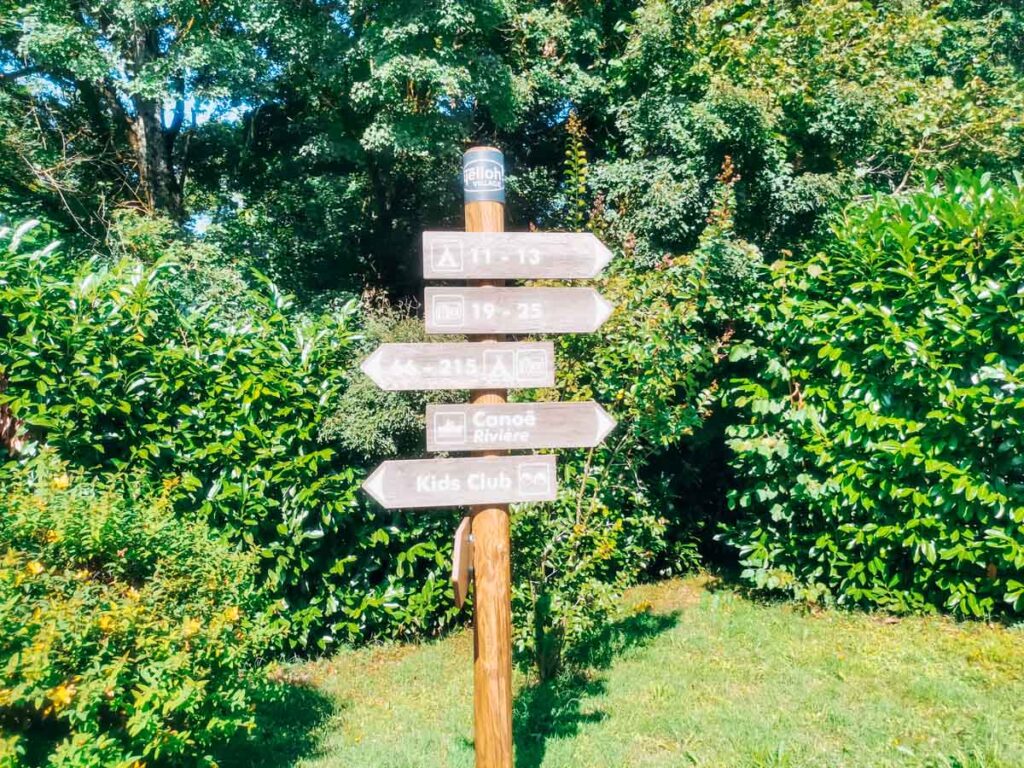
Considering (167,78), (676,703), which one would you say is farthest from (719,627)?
(167,78)

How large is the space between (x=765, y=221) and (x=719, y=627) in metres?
3.77

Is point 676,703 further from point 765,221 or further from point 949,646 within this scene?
point 765,221

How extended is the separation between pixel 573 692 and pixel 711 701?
88 centimetres

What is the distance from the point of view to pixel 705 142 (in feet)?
24.2

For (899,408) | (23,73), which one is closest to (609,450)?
(899,408)

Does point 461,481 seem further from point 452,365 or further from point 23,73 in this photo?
point 23,73

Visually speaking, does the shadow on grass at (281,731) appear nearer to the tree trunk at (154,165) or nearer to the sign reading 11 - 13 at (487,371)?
the sign reading 11 - 13 at (487,371)

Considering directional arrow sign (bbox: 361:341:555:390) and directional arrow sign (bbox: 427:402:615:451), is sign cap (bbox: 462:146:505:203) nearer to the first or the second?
directional arrow sign (bbox: 361:341:555:390)

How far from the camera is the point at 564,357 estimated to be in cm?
554

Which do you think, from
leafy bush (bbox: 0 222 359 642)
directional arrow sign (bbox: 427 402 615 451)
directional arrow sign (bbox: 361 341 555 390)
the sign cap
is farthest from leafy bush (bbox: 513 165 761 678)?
the sign cap

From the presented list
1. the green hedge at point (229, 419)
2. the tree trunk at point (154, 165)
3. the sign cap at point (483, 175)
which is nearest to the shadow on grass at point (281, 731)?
the green hedge at point (229, 419)

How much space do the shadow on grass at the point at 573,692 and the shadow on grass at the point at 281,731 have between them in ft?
4.17

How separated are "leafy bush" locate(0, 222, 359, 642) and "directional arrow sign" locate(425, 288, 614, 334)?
8.37 feet

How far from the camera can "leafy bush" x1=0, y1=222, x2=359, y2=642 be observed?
16.6 ft
